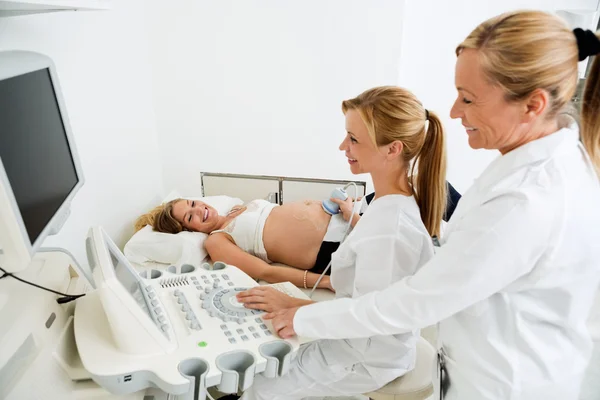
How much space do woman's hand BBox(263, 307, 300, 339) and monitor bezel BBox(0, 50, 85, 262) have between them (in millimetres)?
527

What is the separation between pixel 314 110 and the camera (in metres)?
2.50

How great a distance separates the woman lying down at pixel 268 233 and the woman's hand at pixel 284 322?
1.64 ft

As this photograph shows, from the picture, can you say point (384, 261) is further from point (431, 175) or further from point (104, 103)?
point (104, 103)

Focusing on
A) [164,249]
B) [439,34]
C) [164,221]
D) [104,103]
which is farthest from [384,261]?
[439,34]

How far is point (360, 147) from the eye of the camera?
47.5 inches

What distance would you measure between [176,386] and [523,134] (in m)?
0.84

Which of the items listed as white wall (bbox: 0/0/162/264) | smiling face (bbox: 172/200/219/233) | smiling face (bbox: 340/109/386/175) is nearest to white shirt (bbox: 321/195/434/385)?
smiling face (bbox: 340/109/386/175)

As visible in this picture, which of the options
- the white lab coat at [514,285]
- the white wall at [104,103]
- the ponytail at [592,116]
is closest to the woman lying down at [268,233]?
the white wall at [104,103]

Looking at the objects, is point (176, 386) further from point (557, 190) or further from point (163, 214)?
point (163, 214)

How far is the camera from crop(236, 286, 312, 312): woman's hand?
1128 millimetres

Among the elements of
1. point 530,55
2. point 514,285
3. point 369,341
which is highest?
point 530,55

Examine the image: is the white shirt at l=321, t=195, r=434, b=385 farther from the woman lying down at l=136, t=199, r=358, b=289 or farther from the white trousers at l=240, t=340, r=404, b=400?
the woman lying down at l=136, t=199, r=358, b=289

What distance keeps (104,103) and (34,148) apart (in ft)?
3.11

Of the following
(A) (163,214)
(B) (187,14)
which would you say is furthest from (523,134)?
(B) (187,14)
